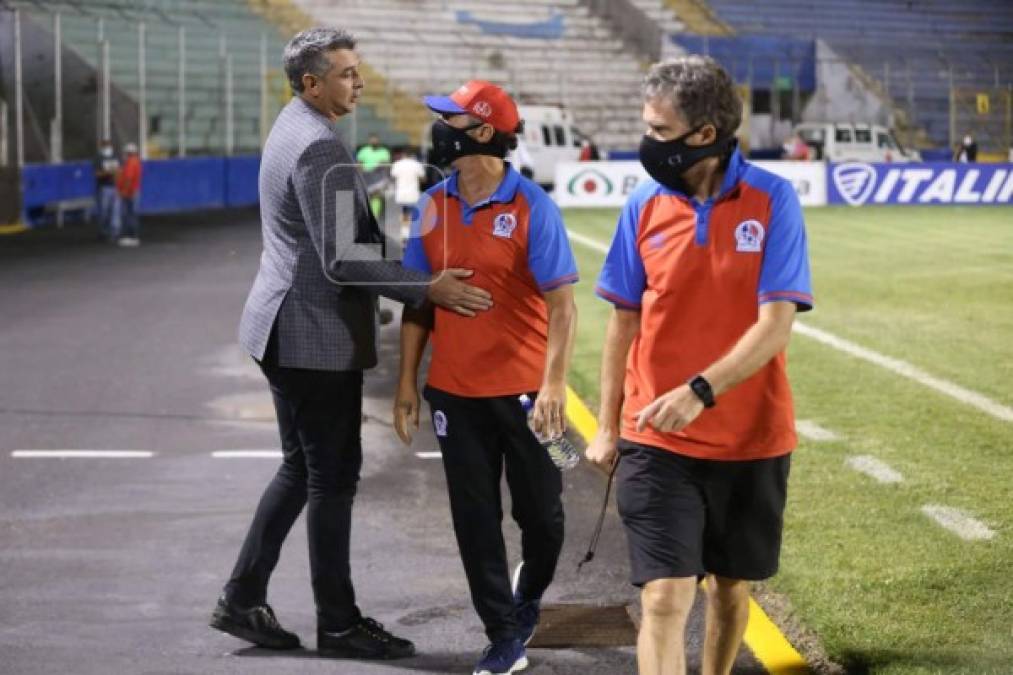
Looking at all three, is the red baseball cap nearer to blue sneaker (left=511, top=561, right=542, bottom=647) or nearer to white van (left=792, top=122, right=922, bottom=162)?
blue sneaker (left=511, top=561, right=542, bottom=647)

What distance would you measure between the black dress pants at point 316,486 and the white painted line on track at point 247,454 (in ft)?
12.1

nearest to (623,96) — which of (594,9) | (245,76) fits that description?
(594,9)

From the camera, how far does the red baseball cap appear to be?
5.50m

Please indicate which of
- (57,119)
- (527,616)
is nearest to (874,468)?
(527,616)

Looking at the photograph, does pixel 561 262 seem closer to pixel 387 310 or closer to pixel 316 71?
pixel 316 71

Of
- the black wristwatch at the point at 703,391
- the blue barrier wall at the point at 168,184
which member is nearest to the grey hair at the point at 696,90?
the black wristwatch at the point at 703,391

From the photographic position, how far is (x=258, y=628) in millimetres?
6039

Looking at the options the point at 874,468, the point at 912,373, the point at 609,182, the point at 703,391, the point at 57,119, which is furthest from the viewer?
the point at 609,182

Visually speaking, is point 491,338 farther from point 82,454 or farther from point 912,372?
point 912,372

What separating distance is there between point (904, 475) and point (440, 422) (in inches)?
155

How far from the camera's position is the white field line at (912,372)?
11.4 meters

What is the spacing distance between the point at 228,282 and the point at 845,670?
16387mm

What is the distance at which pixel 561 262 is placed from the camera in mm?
5578

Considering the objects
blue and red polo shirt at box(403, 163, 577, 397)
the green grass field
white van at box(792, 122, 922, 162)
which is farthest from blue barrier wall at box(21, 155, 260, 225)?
blue and red polo shirt at box(403, 163, 577, 397)
